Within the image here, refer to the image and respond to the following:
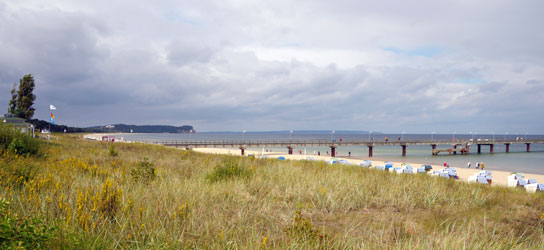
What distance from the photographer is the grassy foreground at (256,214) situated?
3.75 metres

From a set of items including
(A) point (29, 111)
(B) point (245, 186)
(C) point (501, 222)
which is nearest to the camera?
(C) point (501, 222)

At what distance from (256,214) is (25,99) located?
61.7 meters

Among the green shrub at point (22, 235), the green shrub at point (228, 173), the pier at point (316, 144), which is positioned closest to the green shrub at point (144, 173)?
the green shrub at point (228, 173)

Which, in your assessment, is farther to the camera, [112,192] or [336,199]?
[336,199]

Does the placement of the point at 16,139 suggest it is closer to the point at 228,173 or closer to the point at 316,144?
the point at 228,173

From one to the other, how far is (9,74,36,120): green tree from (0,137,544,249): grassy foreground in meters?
55.3

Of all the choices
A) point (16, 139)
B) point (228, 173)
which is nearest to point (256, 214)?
point (228, 173)

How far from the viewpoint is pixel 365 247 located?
3916 mm

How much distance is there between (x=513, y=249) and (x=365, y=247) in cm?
214

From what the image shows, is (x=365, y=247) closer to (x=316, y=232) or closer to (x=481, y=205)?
(x=316, y=232)

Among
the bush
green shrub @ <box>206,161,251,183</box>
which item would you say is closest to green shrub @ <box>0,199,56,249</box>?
green shrub @ <box>206,161,251,183</box>

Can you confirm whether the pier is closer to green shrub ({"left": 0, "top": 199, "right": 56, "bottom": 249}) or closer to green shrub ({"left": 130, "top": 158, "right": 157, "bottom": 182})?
green shrub ({"left": 130, "top": 158, "right": 157, "bottom": 182})

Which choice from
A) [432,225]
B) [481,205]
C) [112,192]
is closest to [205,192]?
[112,192]

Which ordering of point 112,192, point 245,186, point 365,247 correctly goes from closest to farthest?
point 365,247 → point 112,192 → point 245,186
